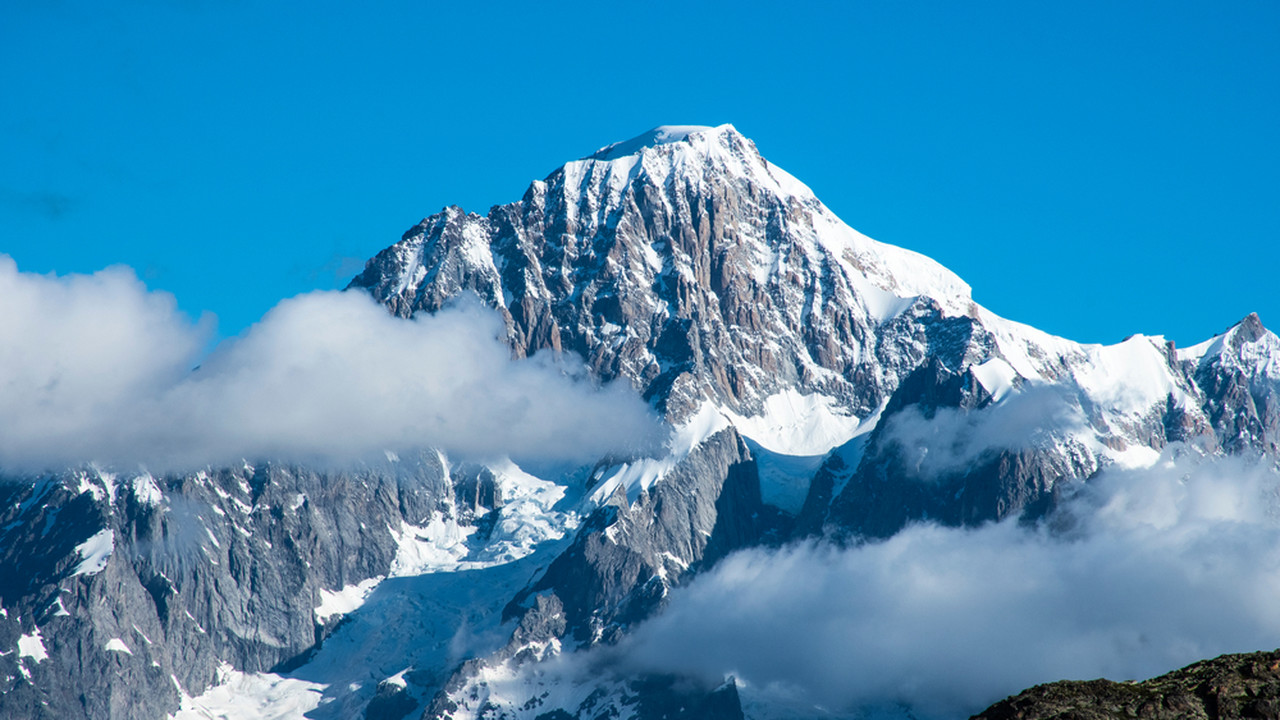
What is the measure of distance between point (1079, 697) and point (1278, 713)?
1157cm

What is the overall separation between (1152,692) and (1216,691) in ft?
12.4

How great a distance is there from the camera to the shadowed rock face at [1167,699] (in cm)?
11106

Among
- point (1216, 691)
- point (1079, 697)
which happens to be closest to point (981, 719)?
point (1079, 697)

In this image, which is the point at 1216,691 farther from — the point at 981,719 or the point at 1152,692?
the point at 981,719

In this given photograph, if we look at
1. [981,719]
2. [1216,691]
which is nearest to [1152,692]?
[1216,691]

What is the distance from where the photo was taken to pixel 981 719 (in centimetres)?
Result: 11225

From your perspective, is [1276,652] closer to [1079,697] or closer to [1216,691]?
[1216,691]

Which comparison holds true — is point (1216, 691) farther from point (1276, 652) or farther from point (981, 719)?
point (981, 719)

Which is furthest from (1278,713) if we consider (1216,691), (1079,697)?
(1079,697)

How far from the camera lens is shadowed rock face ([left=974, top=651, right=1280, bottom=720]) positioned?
364ft

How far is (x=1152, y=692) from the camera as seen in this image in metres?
114

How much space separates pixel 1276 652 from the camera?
381 feet

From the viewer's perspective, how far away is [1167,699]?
114 metres

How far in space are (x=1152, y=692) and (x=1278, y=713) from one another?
7248 mm
